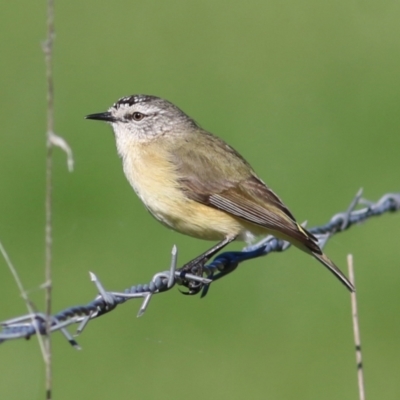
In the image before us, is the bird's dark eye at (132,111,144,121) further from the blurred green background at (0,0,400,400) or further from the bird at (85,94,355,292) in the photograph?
the blurred green background at (0,0,400,400)

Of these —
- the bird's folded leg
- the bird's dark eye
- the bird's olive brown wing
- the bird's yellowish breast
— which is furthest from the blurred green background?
the bird's dark eye

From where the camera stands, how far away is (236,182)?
6.07 m

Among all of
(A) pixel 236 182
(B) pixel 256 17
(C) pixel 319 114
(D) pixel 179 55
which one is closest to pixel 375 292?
(A) pixel 236 182

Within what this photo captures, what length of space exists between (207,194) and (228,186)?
0.16 m

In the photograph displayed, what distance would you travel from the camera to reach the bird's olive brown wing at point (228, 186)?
5891 millimetres

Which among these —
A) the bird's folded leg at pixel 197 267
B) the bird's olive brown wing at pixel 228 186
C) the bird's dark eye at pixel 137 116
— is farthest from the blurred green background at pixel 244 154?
the bird's dark eye at pixel 137 116

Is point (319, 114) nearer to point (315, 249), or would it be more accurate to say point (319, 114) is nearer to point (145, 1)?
point (145, 1)

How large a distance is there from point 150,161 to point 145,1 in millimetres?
9272

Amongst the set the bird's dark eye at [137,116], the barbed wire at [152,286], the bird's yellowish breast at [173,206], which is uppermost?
the bird's dark eye at [137,116]

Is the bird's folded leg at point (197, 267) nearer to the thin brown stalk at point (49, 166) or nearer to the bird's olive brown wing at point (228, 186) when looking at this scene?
the bird's olive brown wing at point (228, 186)

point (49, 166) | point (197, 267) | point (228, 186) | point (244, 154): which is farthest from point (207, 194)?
point (244, 154)

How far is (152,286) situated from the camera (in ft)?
13.1

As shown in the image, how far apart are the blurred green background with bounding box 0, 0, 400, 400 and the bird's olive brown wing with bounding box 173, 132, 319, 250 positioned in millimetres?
1934

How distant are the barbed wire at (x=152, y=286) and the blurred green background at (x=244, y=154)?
1988mm
